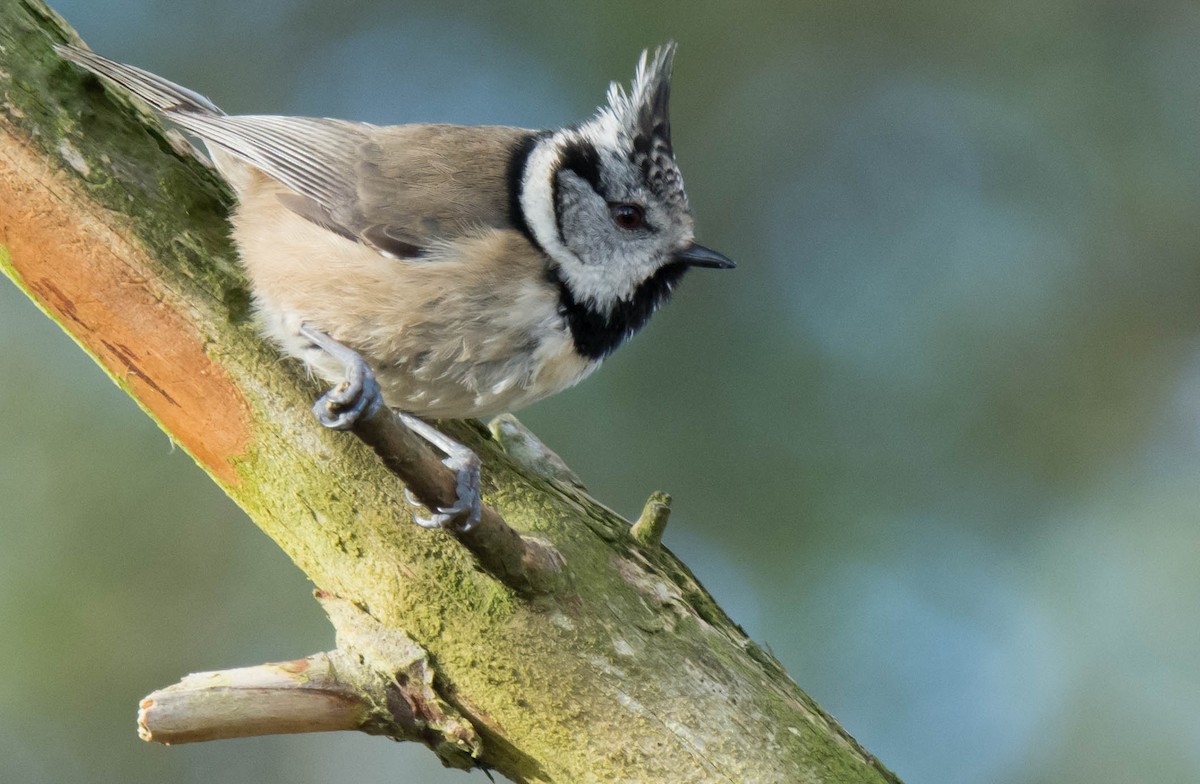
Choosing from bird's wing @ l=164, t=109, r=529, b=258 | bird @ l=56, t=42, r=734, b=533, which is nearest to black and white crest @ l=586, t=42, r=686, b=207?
bird @ l=56, t=42, r=734, b=533

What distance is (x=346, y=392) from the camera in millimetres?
1888

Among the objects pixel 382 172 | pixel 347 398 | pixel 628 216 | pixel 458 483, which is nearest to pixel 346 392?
pixel 347 398

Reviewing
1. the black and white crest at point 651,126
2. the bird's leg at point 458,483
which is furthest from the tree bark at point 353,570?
the black and white crest at point 651,126

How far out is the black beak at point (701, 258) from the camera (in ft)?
8.16

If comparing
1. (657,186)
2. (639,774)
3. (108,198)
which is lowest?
(639,774)

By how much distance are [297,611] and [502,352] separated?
1.92 metres

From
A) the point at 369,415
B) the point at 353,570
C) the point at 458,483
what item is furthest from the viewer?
the point at 353,570

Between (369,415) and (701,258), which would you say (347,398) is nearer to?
(369,415)

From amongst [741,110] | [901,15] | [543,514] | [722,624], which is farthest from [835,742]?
[901,15]

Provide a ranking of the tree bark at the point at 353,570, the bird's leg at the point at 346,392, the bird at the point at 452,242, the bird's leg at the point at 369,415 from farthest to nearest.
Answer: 1. the bird at the point at 452,242
2. the tree bark at the point at 353,570
3. the bird's leg at the point at 369,415
4. the bird's leg at the point at 346,392

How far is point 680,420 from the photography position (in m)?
3.75

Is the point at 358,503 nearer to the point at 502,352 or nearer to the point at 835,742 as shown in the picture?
the point at 502,352

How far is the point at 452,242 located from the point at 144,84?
29.7 inches

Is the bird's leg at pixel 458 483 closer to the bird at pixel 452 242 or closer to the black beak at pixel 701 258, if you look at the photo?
the bird at pixel 452 242
